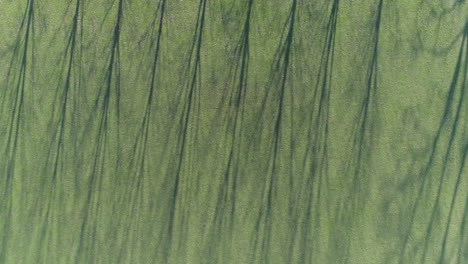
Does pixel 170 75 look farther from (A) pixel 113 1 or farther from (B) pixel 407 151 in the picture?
(B) pixel 407 151

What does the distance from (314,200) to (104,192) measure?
1.68m

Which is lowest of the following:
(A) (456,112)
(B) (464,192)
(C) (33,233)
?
(C) (33,233)

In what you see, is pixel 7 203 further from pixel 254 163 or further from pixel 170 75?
pixel 254 163

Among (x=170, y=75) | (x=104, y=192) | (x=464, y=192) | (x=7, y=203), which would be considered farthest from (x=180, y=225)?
(x=464, y=192)

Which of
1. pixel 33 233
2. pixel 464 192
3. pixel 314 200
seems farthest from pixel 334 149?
pixel 33 233

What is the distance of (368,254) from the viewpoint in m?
2.95

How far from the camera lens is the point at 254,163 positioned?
9.89 feet

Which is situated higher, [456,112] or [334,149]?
[456,112]

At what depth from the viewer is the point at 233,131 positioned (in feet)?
9.94

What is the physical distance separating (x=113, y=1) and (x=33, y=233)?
201cm

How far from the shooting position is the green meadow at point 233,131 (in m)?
2.94

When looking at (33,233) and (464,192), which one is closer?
(464,192)

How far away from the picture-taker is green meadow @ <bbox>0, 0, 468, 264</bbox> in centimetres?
294

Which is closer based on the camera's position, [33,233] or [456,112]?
[456,112]
